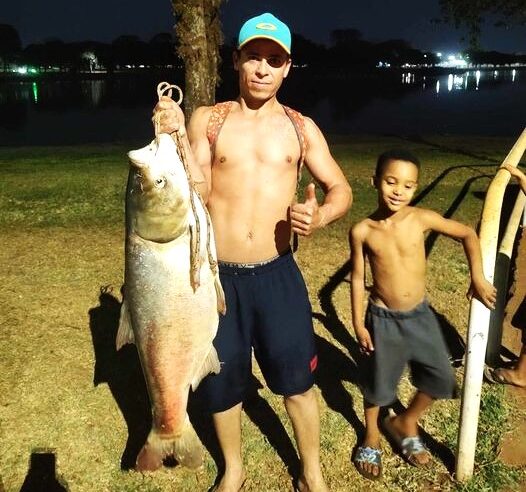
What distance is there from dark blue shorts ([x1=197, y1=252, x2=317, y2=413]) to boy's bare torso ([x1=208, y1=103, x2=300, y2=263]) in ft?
0.39

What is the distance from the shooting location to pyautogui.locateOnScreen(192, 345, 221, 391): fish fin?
2.54 meters

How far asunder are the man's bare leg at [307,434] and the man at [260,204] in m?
0.11

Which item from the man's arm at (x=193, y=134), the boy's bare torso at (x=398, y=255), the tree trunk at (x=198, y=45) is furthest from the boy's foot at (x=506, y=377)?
the tree trunk at (x=198, y=45)

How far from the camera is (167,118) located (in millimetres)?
2211

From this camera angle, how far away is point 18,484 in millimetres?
3275

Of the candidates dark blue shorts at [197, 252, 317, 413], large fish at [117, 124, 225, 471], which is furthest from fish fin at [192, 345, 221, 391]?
dark blue shorts at [197, 252, 317, 413]

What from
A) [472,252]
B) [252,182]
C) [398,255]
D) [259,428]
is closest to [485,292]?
[472,252]

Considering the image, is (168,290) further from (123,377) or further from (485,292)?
(123,377)

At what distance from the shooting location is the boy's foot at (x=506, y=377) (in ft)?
13.2

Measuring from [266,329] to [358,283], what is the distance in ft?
2.28

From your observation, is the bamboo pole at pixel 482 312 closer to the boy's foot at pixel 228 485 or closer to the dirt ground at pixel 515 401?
Result: the dirt ground at pixel 515 401

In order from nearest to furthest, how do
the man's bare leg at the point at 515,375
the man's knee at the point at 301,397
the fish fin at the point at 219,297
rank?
the fish fin at the point at 219,297 < the man's knee at the point at 301,397 < the man's bare leg at the point at 515,375

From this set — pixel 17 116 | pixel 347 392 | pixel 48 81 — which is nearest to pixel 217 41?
pixel 347 392

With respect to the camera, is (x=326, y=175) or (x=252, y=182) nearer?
(x=252, y=182)
